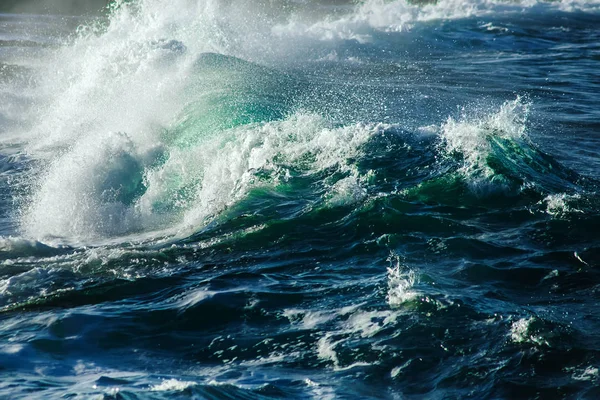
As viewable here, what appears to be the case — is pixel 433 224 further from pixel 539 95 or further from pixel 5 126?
pixel 5 126

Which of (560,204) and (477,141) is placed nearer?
(560,204)

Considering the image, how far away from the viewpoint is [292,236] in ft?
25.2

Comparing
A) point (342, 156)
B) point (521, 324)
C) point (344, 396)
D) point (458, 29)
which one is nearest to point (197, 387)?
point (344, 396)

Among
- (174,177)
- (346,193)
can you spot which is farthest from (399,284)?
(174,177)

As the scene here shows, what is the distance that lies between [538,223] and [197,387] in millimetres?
4410

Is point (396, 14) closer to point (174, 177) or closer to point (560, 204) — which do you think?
point (174, 177)

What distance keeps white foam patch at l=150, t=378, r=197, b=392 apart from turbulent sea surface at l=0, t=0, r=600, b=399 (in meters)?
0.03

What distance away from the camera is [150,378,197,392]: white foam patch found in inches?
179

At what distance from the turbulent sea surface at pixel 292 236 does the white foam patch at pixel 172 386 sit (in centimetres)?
3

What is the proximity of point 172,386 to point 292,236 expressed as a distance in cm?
328

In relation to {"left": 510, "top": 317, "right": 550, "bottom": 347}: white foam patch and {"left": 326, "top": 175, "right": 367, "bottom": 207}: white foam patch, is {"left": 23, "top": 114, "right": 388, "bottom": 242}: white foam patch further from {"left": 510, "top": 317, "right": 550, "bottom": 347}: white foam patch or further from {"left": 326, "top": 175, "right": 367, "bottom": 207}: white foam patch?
{"left": 510, "top": 317, "right": 550, "bottom": 347}: white foam patch

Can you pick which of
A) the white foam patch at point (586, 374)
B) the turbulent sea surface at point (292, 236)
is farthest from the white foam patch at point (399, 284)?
the white foam patch at point (586, 374)

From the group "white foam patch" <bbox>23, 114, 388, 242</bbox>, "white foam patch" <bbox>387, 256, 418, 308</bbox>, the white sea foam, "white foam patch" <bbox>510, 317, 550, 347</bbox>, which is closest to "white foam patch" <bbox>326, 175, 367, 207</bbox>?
→ "white foam patch" <bbox>23, 114, 388, 242</bbox>

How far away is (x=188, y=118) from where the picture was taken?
1330 centimetres
